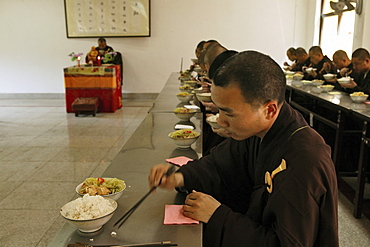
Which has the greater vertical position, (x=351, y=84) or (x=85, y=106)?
(x=351, y=84)

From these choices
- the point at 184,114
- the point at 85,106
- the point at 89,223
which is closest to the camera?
the point at 89,223

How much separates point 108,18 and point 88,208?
8.25 meters

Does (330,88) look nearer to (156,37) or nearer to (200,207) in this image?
(200,207)

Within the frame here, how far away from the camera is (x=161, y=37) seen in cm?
908

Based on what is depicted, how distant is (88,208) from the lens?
1.36 m

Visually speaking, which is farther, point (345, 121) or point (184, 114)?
point (345, 121)

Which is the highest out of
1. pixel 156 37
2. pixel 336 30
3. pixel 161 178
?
pixel 336 30

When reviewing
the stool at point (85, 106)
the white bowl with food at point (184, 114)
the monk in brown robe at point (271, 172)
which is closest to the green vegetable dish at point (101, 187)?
the monk in brown robe at point (271, 172)

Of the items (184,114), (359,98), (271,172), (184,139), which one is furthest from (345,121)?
(271,172)

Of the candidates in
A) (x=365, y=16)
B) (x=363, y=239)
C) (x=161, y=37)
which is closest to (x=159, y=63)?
(x=161, y=37)

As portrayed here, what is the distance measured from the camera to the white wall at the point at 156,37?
8820mm

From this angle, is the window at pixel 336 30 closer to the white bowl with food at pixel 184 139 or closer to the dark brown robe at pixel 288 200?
the white bowl with food at pixel 184 139

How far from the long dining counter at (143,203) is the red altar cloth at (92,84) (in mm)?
4723

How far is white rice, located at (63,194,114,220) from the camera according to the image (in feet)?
4.35
